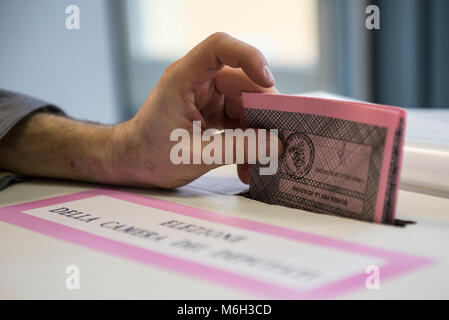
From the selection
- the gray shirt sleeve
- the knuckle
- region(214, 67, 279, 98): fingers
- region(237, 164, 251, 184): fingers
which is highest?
the knuckle

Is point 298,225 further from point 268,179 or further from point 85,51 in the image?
point 85,51

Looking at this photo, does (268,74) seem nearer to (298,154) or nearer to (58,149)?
(298,154)

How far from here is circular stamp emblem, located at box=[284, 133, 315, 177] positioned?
2.10 ft

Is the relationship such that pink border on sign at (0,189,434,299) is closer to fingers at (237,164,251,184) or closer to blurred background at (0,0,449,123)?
fingers at (237,164,251,184)

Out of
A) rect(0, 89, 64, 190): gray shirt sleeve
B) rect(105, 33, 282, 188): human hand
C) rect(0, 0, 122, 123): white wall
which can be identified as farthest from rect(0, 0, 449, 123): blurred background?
rect(105, 33, 282, 188): human hand

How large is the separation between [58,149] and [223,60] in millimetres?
340

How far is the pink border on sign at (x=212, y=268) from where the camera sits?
1.38 feet

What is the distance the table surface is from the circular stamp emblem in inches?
1.9

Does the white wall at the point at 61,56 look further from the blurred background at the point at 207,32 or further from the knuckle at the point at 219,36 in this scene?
the knuckle at the point at 219,36

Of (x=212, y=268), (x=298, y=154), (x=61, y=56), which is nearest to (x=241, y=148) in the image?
(x=298, y=154)

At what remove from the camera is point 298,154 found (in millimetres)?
652

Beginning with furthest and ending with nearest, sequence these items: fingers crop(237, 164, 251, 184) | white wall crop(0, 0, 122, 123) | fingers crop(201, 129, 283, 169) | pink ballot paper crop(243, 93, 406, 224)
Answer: white wall crop(0, 0, 122, 123), fingers crop(237, 164, 251, 184), fingers crop(201, 129, 283, 169), pink ballot paper crop(243, 93, 406, 224)

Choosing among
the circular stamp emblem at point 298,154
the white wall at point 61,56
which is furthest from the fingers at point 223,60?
the white wall at point 61,56

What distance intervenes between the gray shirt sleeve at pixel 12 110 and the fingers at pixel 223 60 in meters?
0.32
